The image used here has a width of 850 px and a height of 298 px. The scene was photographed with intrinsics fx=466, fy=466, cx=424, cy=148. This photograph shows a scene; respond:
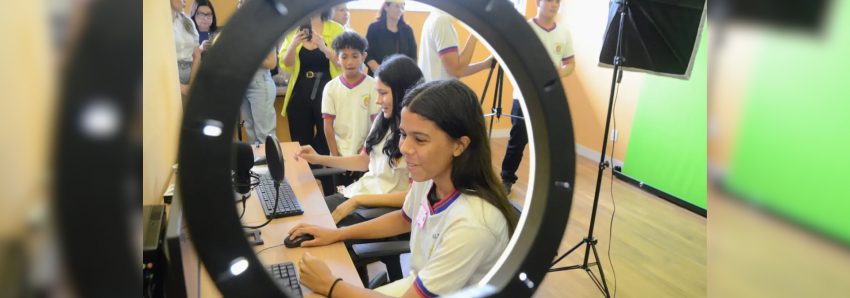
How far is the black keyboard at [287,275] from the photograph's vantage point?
2.92 feet

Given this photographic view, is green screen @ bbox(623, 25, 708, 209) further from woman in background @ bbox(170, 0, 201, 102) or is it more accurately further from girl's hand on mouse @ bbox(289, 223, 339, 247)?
woman in background @ bbox(170, 0, 201, 102)

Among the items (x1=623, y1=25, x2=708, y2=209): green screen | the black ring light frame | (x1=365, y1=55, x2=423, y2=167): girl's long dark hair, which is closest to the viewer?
the black ring light frame

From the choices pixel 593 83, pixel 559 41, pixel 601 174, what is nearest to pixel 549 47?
pixel 559 41

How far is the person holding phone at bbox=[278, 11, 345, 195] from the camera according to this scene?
97.3 inches

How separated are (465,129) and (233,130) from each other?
A: 0.71m

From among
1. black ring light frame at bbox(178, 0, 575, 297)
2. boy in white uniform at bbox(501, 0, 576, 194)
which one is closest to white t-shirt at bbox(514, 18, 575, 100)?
boy in white uniform at bbox(501, 0, 576, 194)

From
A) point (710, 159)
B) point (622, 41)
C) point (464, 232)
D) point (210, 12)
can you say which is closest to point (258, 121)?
point (210, 12)

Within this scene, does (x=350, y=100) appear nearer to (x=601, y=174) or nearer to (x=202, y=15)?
(x=601, y=174)

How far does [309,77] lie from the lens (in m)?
2.54

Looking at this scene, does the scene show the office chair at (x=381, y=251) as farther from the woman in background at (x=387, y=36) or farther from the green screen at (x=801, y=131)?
the woman in background at (x=387, y=36)

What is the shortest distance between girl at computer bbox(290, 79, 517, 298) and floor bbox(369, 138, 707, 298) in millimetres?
705

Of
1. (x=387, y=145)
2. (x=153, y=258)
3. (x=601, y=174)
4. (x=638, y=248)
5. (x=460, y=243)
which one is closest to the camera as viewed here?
(x=153, y=258)

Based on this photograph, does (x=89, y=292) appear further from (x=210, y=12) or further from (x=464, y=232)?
(x=210, y=12)

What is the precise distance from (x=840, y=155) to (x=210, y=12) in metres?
2.91
